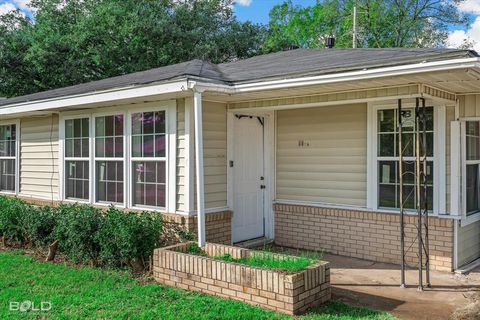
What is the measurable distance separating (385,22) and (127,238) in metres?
25.5

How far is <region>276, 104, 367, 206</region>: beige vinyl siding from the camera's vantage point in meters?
6.86

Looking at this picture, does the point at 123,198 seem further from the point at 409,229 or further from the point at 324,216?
the point at 409,229

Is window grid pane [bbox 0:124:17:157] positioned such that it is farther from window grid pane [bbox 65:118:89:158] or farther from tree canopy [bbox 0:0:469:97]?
tree canopy [bbox 0:0:469:97]

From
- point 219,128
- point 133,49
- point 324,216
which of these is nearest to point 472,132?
point 324,216

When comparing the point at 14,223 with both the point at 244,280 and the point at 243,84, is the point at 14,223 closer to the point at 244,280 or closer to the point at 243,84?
the point at 243,84

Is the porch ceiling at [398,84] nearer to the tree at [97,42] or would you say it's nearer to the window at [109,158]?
the window at [109,158]

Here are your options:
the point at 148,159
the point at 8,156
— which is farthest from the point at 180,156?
the point at 8,156

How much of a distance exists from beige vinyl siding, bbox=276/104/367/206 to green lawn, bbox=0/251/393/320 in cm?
259

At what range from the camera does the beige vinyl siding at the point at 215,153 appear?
683 cm

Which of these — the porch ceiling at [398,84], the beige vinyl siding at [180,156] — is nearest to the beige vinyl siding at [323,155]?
the porch ceiling at [398,84]

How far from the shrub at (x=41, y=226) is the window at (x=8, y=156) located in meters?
3.83

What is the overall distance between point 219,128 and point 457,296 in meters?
4.00

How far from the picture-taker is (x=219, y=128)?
7035 millimetres

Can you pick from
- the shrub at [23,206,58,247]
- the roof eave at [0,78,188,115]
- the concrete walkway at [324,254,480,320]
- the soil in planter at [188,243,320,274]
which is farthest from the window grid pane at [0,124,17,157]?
the concrete walkway at [324,254,480,320]
